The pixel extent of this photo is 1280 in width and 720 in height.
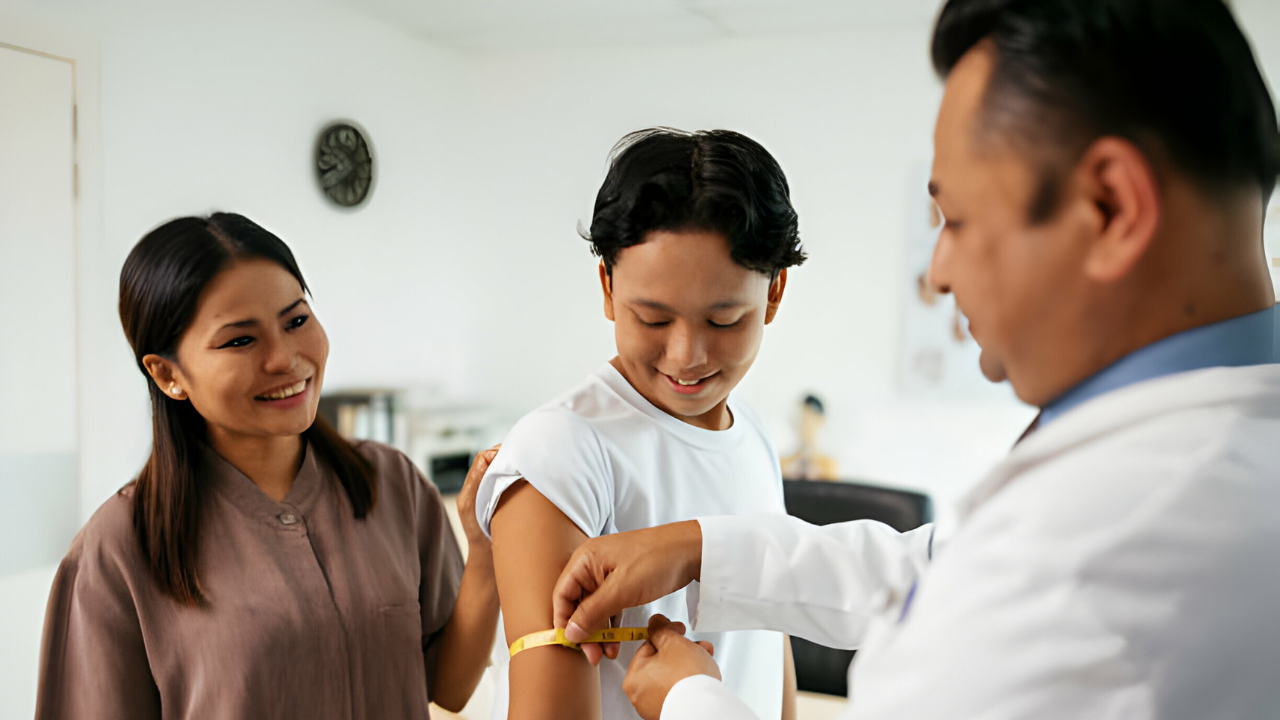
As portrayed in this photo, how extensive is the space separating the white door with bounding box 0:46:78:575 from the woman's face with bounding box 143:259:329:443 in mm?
1878

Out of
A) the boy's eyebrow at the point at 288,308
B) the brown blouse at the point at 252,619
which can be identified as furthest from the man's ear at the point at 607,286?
the brown blouse at the point at 252,619

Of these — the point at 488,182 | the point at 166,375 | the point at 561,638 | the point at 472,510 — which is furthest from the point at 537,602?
the point at 488,182

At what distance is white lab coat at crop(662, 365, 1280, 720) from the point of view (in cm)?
50

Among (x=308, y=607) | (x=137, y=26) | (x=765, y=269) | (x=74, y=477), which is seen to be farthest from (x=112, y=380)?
(x=765, y=269)

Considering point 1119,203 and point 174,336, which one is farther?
point 174,336

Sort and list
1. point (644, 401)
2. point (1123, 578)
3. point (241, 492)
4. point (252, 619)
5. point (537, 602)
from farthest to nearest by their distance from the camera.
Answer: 1. point (241, 492)
2. point (252, 619)
3. point (644, 401)
4. point (537, 602)
5. point (1123, 578)

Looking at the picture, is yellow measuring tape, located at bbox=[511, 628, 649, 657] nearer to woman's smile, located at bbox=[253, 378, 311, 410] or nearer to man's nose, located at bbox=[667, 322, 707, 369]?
man's nose, located at bbox=[667, 322, 707, 369]

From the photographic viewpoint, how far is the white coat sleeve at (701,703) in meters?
0.75

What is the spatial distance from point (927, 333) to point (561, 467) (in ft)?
12.9

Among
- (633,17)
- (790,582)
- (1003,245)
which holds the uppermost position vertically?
(633,17)

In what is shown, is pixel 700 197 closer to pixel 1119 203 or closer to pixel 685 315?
pixel 685 315

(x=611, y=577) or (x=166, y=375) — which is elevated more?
(x=166, y=375)

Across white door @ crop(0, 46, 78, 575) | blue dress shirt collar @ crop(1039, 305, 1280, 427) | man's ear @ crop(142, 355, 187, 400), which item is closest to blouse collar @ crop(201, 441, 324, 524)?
man's ear @ crop(142, 355, 187, 400)

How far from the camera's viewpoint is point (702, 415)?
1.08 m
